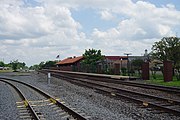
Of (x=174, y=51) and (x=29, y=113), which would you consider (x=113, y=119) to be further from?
(x=174, y=51)

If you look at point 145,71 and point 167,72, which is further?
point 145,71

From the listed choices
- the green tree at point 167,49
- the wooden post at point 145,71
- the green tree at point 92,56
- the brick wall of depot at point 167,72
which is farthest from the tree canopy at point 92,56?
the brick wall of depot at point 167,72

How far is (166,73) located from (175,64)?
9706 mm

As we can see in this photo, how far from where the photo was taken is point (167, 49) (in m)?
42.7

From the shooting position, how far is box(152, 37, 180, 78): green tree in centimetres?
4105

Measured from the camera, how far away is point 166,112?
38.8ft

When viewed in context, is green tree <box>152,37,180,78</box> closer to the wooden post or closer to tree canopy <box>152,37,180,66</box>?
tree canopy <box>152,37,180,66</box>

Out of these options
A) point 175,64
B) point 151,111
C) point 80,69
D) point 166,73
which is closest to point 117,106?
point 151,111

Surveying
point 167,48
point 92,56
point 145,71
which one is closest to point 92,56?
point 92,56

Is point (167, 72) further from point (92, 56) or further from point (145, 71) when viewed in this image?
point (92, 56)

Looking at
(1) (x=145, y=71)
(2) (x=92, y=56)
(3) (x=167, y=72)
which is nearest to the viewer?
(3) (x=167, y=72)

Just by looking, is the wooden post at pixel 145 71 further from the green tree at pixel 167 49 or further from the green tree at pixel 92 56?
the green tree at pixel 92 56

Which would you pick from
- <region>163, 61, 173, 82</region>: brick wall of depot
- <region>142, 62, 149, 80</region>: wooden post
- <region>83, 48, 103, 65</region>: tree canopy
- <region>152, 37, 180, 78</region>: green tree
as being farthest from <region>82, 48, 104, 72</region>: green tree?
<region>163, 61, 173, 82</region>: brick wall of depot

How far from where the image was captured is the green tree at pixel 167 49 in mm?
41047
